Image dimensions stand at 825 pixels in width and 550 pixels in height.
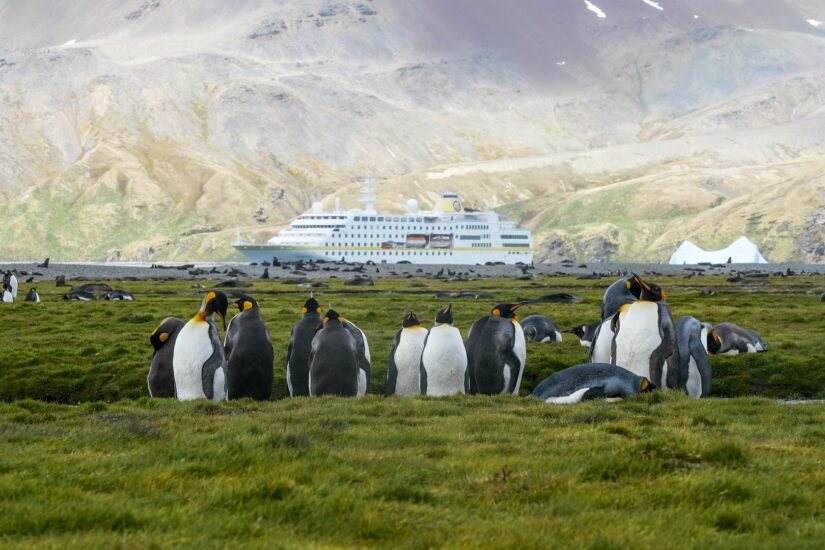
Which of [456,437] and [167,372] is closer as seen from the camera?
[456,437]

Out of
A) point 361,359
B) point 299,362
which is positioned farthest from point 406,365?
point 299,362

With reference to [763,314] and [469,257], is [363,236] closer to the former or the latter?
[469,257]

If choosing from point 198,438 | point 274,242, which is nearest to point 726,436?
point 198,438

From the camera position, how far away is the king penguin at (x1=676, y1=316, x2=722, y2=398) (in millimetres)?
19016

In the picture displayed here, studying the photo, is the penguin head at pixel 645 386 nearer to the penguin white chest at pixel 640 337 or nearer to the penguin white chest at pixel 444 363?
the penguin white chest at pixel 640 337

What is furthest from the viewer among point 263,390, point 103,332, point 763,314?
point 763,314

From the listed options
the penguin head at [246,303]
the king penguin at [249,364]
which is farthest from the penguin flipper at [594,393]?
the penguin head at [246,303]

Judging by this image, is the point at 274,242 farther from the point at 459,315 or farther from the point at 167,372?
the point at 167,372

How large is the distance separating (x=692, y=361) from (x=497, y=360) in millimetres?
3407

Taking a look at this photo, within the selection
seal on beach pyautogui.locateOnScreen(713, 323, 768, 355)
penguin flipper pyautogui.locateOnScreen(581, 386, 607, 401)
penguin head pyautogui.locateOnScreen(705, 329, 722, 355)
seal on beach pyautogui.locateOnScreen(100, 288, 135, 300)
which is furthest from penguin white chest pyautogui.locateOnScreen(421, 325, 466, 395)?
seal on beach pyautogui.locateOnScreen(100, 288, 135, 300)

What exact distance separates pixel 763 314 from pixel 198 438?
1057 inches

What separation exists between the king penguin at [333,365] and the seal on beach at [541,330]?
930 centimetres

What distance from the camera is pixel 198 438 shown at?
1100cm

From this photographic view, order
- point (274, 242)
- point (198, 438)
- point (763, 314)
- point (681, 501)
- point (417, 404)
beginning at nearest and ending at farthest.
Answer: point (681, 501) < point (198, 438) < point (417, 404) < point (763, 314) < point (274, 242)
